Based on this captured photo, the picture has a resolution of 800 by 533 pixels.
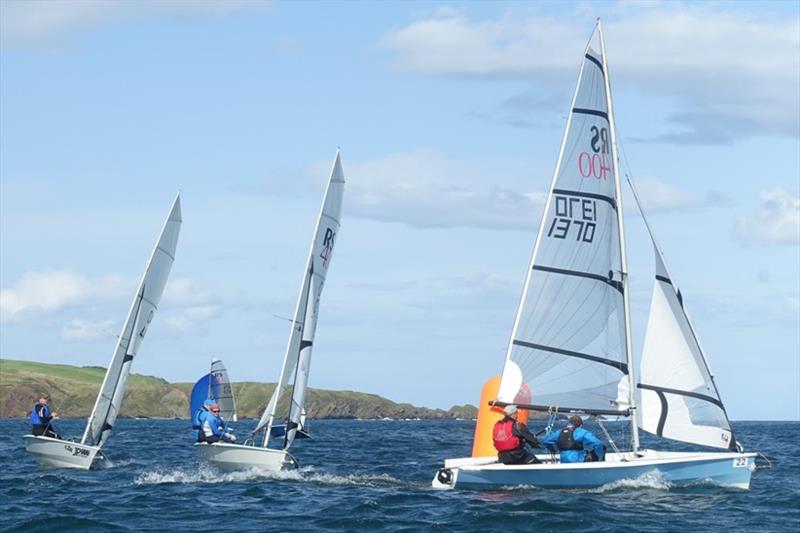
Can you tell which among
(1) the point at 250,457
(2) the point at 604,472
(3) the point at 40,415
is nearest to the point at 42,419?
(3) the point at 40,415

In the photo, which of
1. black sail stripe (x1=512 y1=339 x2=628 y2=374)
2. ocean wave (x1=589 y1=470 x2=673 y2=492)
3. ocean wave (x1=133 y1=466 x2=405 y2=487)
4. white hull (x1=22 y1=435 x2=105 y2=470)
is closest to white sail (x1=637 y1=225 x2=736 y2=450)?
black sail stripe (x1=512 y1=339 x2=628 y2=374)

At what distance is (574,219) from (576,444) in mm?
5199

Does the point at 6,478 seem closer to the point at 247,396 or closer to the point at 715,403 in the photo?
the point at 715,403

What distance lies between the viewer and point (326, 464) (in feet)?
132

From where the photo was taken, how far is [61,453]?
35.7m

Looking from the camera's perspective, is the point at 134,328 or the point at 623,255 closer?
the point at 623,255

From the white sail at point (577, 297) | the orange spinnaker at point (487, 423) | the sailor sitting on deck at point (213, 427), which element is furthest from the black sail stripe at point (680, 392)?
the sailor sitting on deck at point (213, 427)

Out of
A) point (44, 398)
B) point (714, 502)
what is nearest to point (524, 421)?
point (714, 502)

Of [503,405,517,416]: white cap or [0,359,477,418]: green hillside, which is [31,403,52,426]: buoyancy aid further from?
[0,359,477,418]: green hillside

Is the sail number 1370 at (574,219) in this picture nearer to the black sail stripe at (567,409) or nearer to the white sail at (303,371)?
the black sail stripe at (567,409)

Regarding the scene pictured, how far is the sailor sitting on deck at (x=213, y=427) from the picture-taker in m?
32.5

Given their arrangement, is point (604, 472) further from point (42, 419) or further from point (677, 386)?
point (42, 419)

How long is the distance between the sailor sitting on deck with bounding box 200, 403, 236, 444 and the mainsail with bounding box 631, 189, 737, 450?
11.4 meters

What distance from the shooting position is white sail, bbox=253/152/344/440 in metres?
33.8
